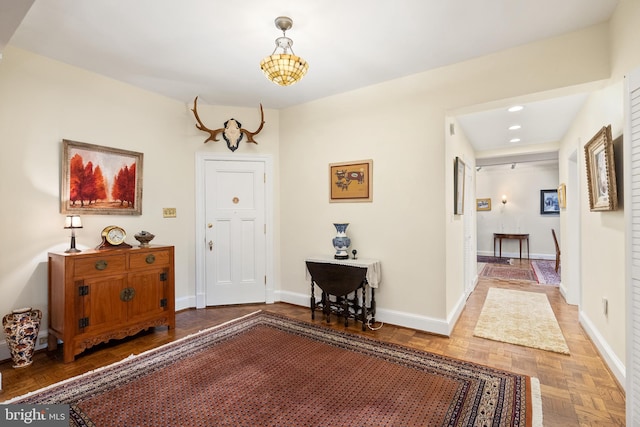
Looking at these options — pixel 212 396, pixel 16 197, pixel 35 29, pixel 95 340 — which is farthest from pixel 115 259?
pixel 35 29

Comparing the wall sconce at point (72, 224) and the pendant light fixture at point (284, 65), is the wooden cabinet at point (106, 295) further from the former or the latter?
the pendant light fixture at point (284, 65)

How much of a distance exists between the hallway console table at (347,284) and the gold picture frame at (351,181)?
0.70 metres

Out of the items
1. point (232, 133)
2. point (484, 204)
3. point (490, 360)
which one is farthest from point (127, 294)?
point (484, 204)

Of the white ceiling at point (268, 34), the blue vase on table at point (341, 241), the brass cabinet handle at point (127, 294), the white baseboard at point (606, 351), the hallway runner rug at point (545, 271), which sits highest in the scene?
the white ceiling at point (268, 34)

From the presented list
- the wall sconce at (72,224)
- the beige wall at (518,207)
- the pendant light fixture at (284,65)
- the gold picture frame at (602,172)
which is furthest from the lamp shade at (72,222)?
the beige wall at (518,207)

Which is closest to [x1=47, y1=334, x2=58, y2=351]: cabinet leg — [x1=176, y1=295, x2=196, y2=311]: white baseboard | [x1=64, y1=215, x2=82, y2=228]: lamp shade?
[x1=64, y1=215, x2=82, y2=228]: lamp shade

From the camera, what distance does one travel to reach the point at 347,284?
3027mm

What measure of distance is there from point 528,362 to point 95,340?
3.47 metres

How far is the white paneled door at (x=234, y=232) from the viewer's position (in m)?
3.80

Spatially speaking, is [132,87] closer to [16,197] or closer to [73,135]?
[73,135]

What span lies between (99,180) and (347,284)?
2616 mm

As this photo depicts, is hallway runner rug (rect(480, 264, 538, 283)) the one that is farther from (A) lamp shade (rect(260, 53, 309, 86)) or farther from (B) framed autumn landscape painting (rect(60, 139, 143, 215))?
(B) framed autumn landscape painting (rect(60, 139, 143, 215))

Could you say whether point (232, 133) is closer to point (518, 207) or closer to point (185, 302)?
point (185, 302)

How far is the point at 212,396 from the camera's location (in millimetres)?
1896
